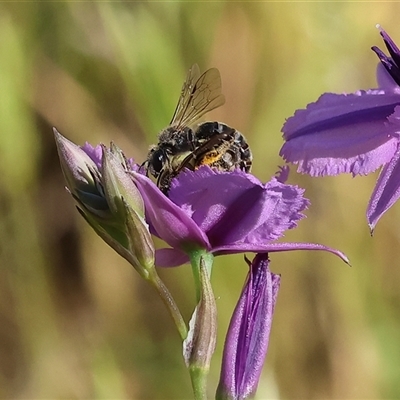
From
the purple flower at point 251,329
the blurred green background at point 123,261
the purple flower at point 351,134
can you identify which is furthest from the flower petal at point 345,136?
the blurred green background at point 123,261

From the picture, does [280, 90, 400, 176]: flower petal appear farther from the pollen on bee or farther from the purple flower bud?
the purple flower bud

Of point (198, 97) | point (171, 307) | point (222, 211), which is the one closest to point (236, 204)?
point (222, 211)

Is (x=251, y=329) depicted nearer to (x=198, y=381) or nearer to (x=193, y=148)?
(x=198, y=381)

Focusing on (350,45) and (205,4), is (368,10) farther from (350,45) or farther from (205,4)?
(205,4)

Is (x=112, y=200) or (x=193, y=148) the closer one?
(x=112, y=200)

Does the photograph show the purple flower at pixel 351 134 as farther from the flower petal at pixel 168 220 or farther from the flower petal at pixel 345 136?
the flower petal at pixel 168 220

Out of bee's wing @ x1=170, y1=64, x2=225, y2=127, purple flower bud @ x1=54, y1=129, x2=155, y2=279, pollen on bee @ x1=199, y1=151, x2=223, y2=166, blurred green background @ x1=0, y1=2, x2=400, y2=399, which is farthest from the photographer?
blurred green background @ x1=0, y1=2, x2=400, y2=399

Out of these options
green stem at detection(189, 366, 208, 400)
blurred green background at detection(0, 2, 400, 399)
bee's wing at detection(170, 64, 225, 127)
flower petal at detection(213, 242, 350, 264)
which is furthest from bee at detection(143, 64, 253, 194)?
blurred green background at detection(0, 2, 400, 399)
